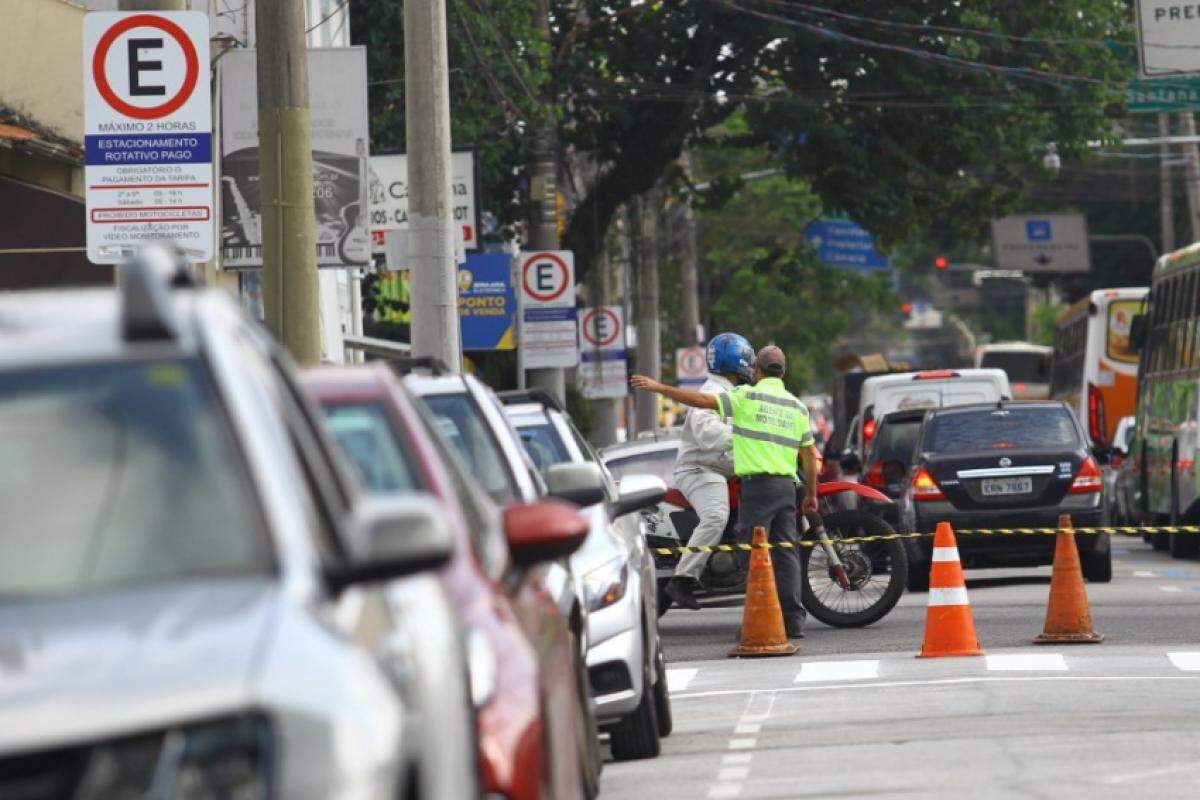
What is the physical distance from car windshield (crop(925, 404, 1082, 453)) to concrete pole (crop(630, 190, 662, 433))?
23.9 meters

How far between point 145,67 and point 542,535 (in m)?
6.26

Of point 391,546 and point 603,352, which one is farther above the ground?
point 603,352

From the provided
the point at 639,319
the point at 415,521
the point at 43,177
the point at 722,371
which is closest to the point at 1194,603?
the point at 722,371

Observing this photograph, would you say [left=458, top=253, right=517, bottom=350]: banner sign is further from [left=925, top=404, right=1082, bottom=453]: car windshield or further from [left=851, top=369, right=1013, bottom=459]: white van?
[left=925, top=404, right=1082, bottom=453]: car windshield

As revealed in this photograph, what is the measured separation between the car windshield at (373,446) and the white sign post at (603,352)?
30.4 metres

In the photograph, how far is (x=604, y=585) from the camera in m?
10.6

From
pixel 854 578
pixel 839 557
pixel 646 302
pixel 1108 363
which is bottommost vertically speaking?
pixel 854 578

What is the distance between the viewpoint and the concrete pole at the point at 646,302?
4762 cm

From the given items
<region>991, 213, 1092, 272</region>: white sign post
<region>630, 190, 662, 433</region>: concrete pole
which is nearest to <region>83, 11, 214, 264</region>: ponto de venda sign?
<region>630, 190, 662, 433</region>: concrete pole

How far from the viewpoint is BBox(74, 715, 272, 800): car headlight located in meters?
4.35

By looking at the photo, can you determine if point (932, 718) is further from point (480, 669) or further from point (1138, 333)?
point (1138, 333)

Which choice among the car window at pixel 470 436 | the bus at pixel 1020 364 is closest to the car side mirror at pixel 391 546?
the car window at pixel 470 436

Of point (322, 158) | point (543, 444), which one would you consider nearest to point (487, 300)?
point (322, 158)

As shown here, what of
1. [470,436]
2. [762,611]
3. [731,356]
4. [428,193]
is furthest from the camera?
[428,193]
